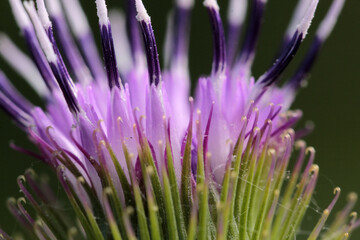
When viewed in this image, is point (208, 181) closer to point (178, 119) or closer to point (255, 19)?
point (178, 119)

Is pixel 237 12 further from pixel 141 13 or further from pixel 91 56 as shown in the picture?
pixel 141 13

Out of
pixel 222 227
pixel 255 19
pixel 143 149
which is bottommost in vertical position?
pixel 222 227

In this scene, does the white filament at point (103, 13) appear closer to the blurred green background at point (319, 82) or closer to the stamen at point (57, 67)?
the stamen at point (57, 67)

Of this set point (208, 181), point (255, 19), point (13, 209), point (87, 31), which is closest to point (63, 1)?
point (87, 31)

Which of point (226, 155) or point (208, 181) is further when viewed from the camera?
point (226, 155)

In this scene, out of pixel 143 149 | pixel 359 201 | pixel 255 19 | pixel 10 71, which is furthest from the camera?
pixel 10 71

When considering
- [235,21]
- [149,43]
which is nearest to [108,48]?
[149,43]

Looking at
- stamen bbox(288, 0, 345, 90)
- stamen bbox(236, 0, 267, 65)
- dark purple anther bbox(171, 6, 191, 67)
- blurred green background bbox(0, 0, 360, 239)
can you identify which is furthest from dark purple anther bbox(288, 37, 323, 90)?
blurred green background bbox(0, 0, 360, 239)

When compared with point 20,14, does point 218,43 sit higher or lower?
lower
